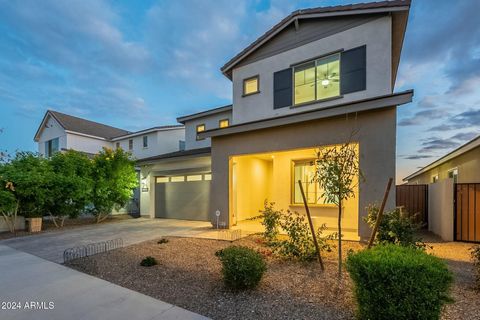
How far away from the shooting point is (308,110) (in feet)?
27.4

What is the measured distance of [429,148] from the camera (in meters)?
20.0

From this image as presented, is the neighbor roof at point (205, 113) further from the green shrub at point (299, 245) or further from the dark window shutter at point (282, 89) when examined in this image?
the green shrub at point (299, 245)

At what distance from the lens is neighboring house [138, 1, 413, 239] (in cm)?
693

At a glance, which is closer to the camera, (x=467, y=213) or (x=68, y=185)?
(x=467, y=213)

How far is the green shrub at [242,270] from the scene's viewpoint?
152 inches

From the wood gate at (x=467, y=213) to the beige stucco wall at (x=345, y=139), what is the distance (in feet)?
10.2

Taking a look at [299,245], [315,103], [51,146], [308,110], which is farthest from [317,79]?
[51,146]

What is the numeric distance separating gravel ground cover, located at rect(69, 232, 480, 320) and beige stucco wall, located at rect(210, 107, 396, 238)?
1.80 meters

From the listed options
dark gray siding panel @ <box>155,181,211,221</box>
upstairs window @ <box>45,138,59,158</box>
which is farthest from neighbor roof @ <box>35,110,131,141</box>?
dark gray siding panel @ <box>155,181,211,221</box>

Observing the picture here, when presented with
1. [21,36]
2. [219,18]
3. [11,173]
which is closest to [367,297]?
[11,173]

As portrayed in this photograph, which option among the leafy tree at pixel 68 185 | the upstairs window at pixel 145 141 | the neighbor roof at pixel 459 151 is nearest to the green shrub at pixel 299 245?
the neighbor roof at pixel 459 151

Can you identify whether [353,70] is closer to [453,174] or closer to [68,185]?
[453,174]

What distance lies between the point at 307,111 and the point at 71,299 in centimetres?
746

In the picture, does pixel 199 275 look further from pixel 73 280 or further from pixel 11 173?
pixel 11 173
